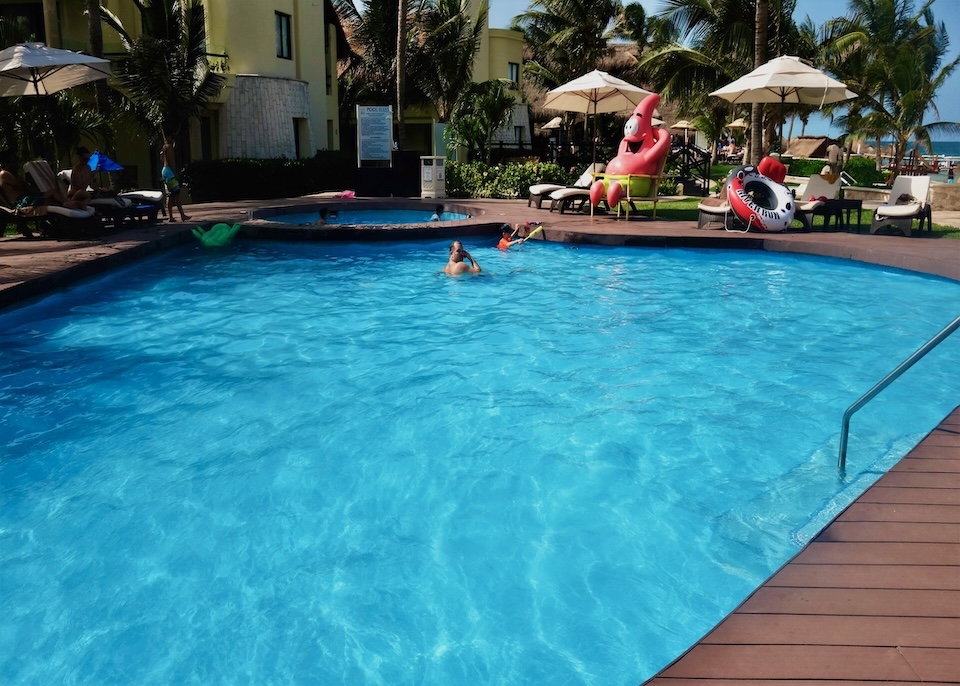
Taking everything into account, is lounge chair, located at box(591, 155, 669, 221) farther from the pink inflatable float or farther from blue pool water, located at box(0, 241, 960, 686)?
blue pool water, located at box(0, 241, 960, 686)

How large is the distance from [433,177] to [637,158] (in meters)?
6.92

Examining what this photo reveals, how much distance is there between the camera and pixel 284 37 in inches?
1008

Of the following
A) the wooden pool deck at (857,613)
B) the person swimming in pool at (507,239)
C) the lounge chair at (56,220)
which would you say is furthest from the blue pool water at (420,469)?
the person swimming in pool at (507,239)

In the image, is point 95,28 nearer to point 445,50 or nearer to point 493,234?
point 493,234

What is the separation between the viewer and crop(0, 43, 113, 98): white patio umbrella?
11.8 meters

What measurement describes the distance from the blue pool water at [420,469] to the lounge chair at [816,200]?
3684 mm

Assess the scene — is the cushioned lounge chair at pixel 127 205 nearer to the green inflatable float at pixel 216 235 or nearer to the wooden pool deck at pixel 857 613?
the green inflatable float at pixel 216 235

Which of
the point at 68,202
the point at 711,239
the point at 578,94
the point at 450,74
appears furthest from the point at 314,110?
the point at 711,239

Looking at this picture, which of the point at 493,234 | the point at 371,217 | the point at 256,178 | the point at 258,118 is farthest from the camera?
the point at 258,118

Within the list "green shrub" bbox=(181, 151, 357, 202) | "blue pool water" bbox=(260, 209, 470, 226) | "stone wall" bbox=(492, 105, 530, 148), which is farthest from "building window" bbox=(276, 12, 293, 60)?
"stone wall" bbox=(492, 105, 530, 148)

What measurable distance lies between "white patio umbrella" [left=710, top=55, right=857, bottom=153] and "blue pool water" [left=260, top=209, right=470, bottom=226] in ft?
20.7

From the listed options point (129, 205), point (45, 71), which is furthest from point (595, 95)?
point (45, 71)

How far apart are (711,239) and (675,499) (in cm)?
894

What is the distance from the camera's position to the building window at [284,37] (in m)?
25.2
